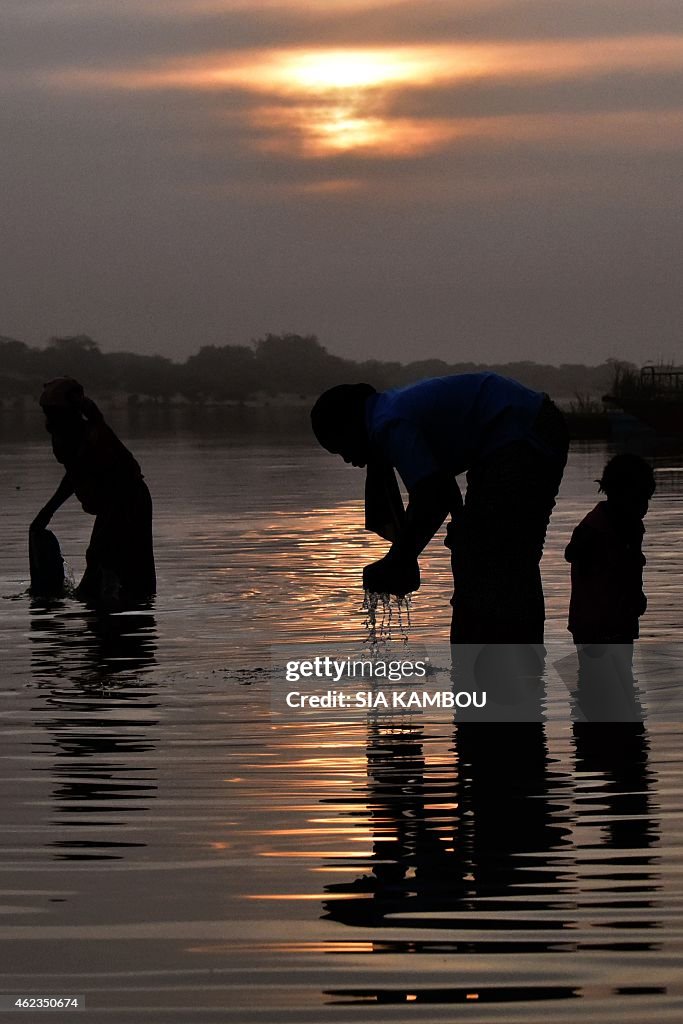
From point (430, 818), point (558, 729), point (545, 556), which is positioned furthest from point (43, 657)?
point (545, 556)

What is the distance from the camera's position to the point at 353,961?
14.6 feet

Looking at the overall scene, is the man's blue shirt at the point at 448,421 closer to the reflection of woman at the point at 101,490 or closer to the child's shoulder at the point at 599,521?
the child's shoulder at the point at 599,521

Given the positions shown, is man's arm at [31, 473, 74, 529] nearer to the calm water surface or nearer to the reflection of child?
the calm water surface

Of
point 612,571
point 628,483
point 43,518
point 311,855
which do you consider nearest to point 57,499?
point 43,518

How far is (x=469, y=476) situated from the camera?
7.05 m

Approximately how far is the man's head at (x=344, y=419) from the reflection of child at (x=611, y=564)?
1663 millimetres

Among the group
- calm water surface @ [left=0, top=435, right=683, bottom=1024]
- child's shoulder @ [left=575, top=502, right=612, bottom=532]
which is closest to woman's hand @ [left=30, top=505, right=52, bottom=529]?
calm water surface @ [left=0, top=435, right=683, bottom=1024]

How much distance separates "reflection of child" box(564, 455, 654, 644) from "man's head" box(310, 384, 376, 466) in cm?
166

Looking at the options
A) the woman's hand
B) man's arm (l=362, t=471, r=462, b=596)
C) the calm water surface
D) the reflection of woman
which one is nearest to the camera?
the calm water surface

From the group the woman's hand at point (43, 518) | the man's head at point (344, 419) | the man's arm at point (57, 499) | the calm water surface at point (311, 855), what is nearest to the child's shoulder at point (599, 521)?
the calm water surface at point (311, 855)

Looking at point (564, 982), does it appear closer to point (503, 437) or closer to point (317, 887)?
point (317, 887)

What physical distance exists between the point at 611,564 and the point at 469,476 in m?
1.30

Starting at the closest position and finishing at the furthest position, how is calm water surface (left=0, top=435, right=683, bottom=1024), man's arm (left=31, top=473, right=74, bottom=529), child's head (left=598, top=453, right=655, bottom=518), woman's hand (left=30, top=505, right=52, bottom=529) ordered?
calm water surface (left=0, top=435, right=683, bottom=1024) → child's head (left=598, top=453, right=655, bottom=518) → man's arm (left=31, top=473, right=74, bottom=529) → woman's hand (left=30, top=505, right=52, bottom=529)

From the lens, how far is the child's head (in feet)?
26.1
